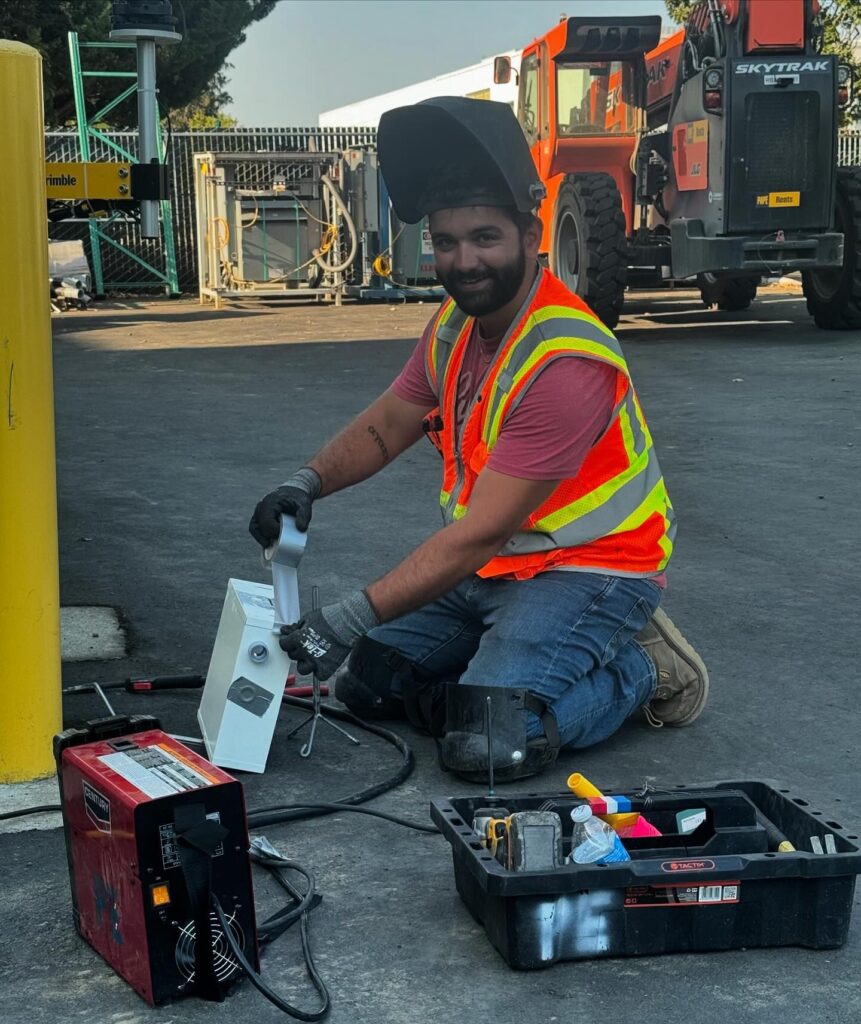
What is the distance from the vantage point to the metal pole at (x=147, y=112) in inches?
183

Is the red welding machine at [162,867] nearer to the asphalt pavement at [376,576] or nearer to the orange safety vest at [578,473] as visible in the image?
the asphalt pavement at [376,576]

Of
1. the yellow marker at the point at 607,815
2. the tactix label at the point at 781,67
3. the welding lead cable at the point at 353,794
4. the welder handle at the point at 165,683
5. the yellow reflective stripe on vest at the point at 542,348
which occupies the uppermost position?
the tactix label at the point at 781,67

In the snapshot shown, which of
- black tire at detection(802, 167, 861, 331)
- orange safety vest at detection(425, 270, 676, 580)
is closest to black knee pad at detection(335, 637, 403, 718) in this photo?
orange safety vest at detection(425, 270, 676, 580)

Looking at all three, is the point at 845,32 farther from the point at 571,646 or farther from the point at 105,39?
the point at 571,646

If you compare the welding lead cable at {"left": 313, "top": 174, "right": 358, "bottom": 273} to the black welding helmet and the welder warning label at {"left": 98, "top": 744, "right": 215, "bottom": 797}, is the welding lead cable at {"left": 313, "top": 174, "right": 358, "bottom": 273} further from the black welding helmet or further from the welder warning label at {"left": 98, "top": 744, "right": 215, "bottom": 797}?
the welder warning label at {"left": 98, "top": 744, "right": 215, "bottom": 797}

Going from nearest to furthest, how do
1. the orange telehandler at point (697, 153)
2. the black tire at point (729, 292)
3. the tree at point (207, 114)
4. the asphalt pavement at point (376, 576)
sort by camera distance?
the asphalt pavement at point (376, 576) → the orange telehandler at point (697, 153) → the black tire at point (729, 292) → the tree at point (207, 114)

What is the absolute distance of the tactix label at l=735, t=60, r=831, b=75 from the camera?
493 inches

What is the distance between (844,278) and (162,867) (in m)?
12.3

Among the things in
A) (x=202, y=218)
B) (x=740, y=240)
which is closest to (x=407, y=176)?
(x=740, y=240)

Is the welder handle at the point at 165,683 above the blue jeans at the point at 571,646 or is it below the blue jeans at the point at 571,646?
below

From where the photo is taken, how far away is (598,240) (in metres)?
13.3

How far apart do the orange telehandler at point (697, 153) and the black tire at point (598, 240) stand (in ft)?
0.04

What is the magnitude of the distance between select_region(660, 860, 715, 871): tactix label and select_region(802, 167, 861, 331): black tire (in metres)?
11.4

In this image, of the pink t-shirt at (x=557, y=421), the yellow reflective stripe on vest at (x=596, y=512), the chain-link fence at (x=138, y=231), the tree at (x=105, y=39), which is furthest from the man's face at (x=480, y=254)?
the tree at (x=105, y=39)
